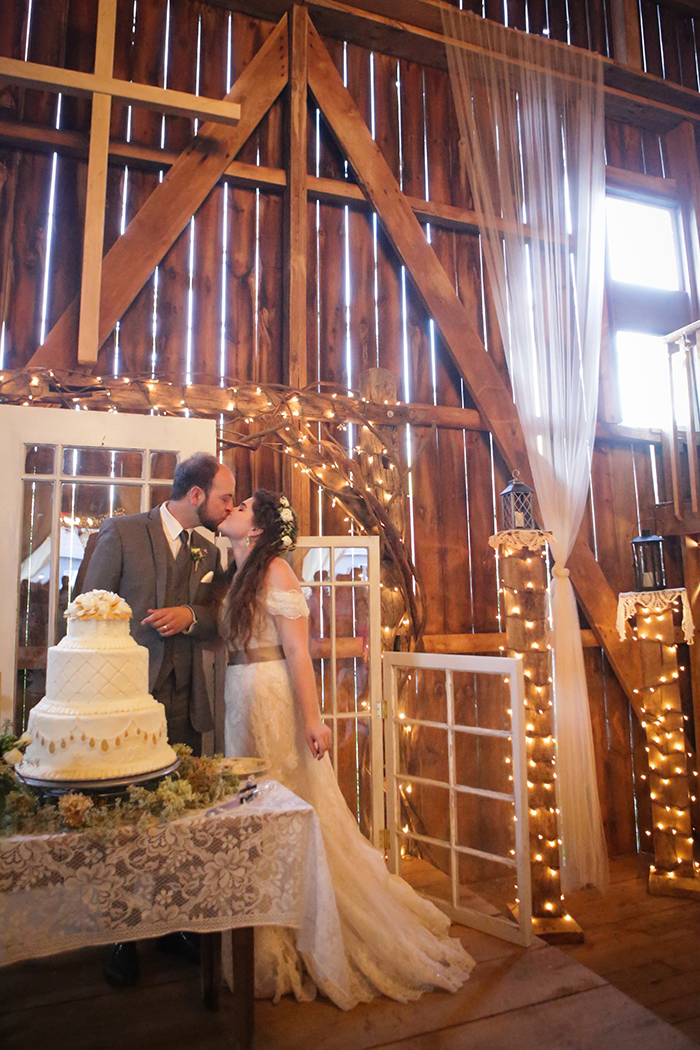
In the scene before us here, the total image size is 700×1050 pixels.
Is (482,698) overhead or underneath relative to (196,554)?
underneath

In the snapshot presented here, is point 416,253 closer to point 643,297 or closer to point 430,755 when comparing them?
point 643,297

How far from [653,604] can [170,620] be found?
2960mm

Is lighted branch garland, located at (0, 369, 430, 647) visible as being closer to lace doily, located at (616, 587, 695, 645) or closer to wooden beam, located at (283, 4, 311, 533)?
wooden beam, located at (283, 4, 311, 533)

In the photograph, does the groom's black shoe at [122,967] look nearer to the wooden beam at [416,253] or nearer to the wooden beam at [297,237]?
the wooden beam at [297,237]

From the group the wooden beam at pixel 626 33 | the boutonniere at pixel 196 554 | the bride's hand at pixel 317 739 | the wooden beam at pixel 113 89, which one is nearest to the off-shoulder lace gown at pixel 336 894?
the bride's hand at pixel 317 739

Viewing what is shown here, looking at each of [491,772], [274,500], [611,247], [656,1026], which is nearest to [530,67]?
[611,247]

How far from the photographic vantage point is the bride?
7.98 feet

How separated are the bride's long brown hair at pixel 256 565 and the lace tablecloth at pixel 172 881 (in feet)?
2.74

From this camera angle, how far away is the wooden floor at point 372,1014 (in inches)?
85.2

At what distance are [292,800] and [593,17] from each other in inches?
251

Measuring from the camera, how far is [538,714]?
11.9ft

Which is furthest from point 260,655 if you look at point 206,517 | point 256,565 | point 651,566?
point 651,566

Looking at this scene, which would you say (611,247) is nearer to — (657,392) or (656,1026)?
(657,392)

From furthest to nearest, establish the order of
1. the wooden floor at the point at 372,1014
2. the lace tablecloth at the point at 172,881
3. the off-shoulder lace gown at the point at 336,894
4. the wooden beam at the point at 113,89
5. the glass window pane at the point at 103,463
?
the wooden beam at the point at 113,89 → the glass window pane at the point at 103,463 → the off-shoulder lace gown at the point at 336,894 → the wooden floor at the point at 372,1014 → the lace tablecloth at the point at 172,881
